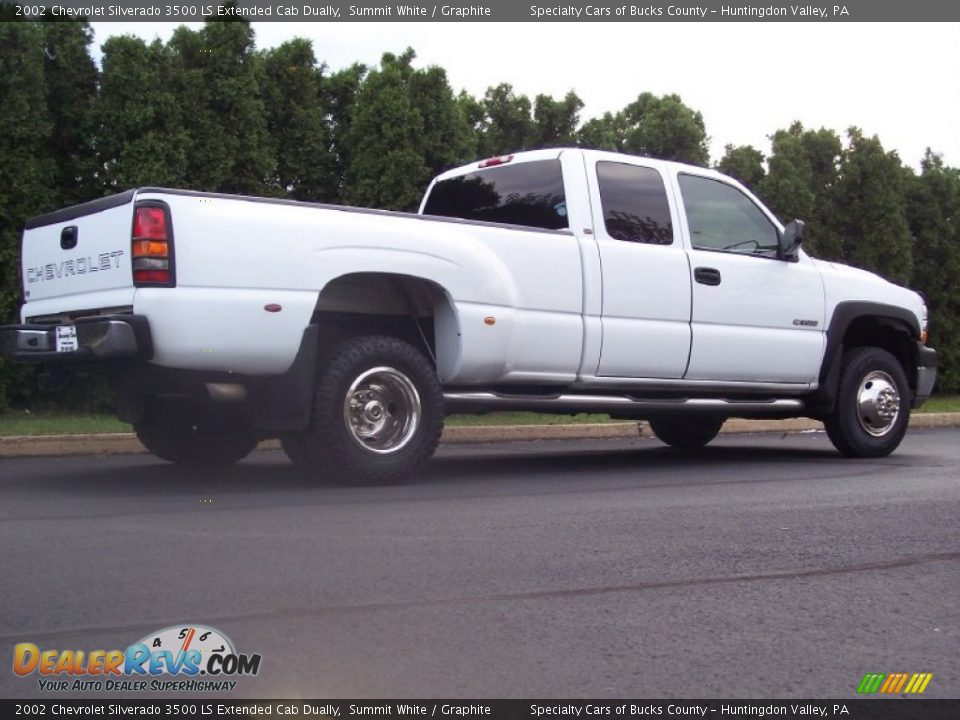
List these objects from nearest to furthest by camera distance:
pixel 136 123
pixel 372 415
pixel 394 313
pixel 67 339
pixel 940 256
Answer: pixel 67 339 < pixel 372 415 < pixel 394 313 < pixel 136 123 < pixel 940 256

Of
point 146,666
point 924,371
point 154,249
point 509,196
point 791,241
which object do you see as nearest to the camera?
point 146,666

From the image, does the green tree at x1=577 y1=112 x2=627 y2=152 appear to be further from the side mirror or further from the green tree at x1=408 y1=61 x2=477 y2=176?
the side mirror

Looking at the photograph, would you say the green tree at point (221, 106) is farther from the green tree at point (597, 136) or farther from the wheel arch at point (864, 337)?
the wheel arch at point (864, 337)

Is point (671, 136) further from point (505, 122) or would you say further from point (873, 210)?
point (873, 210)

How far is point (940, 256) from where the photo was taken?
18.1 meters

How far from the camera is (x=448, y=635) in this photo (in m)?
3.65

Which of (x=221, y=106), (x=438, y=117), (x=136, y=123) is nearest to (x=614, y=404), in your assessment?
(x=136, y=123)

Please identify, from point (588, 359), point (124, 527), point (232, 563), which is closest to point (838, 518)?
point (588, 359)

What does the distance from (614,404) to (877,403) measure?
8.73 feet

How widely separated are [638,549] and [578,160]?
12.6 ft

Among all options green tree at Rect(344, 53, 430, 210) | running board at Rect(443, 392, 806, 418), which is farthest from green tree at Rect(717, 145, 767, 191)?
running board at Rect(443, 392, 806, 418)

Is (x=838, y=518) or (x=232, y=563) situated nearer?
(x=232, y=563)

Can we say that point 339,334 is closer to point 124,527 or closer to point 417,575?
point 124,527

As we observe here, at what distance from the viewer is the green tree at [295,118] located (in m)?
13.4
